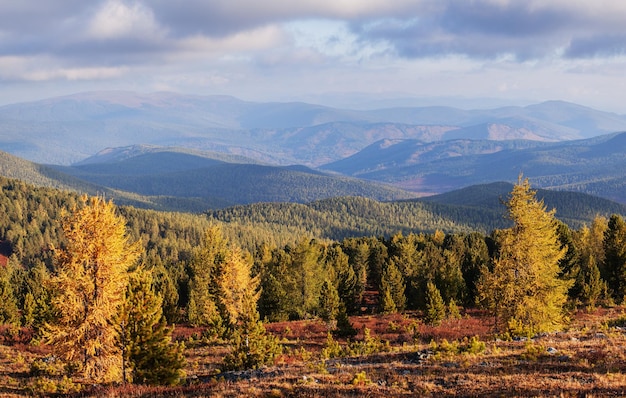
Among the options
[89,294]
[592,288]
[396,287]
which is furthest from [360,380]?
[396,287]

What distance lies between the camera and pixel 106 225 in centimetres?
2712

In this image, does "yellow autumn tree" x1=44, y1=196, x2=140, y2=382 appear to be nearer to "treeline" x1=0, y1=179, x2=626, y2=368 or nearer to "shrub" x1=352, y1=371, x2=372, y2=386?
"treeline" x1=0, y1=179, x2=626, y2=368

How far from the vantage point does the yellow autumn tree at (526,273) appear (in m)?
34.8

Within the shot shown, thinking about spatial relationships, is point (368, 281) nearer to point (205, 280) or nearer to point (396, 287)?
point (396, 287)

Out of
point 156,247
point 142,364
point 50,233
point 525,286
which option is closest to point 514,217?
point 525,286

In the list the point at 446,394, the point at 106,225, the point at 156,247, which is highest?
the point at 106,225

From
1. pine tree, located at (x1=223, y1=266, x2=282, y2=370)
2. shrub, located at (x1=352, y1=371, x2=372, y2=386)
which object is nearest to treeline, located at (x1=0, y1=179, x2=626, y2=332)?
pine tree, located at (x1=223, y1=266, x2=282, y2=370)

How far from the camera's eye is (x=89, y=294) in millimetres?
26797

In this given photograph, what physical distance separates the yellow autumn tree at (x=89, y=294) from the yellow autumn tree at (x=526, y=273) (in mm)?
27616

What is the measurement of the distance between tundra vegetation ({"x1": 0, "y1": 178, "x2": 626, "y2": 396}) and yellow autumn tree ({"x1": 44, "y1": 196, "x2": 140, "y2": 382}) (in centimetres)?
8

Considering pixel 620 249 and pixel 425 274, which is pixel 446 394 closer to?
pixel 620 249

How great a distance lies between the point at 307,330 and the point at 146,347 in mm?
31624

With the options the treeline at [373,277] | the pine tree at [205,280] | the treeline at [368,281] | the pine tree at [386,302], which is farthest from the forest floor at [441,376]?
the pine tree at [386,302]

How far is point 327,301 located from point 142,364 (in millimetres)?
33251
